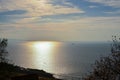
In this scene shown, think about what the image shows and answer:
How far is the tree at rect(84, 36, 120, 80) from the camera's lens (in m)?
26.8

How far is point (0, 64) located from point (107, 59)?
2357 inches

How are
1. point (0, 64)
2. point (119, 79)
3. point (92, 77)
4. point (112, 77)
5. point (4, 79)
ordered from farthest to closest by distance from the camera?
point (0, 64), point (4, 79), point (92, 77), point (112, 77), point (119, 79)

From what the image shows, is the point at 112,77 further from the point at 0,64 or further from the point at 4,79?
the point at 0,64

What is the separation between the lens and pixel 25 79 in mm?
46125

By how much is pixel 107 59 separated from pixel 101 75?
1919mm

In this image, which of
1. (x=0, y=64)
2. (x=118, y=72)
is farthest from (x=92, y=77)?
(x=0, y=64)

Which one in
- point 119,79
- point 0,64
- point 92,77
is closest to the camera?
point 119,79

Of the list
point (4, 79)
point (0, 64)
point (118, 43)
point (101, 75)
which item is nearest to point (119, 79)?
point (101, 75)

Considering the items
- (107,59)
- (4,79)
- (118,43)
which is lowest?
(4,79)

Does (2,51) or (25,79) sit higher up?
(2,51)

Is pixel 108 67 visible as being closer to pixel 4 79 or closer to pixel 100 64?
pixel 100 64

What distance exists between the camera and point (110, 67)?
89.6ft

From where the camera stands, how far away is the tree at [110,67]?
26750 millimetres

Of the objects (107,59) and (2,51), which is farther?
(2,51)
